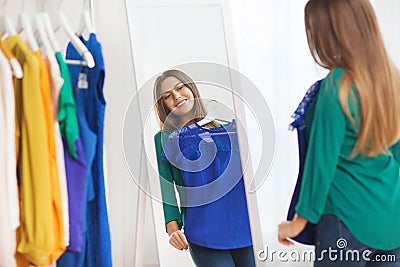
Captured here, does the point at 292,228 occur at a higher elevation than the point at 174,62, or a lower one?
lower

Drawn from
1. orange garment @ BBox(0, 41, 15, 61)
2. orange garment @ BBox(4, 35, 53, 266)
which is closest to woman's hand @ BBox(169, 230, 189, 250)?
orange garment @ BBox(4, 35, 53, 266)

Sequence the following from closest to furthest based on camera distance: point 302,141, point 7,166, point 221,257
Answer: point 7,166
point 302,141
point 221,257

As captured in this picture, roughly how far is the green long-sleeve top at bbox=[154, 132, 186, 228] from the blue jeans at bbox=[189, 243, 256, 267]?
124mm

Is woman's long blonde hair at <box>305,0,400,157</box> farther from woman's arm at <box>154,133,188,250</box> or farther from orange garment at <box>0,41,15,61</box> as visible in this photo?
orange garment at <box>0,41,15,61</box>

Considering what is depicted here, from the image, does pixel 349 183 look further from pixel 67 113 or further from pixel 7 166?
pixel 7 166

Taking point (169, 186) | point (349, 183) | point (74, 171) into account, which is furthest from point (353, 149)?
point (74, 171)

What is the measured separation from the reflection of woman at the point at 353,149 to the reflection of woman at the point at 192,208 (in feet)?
1.19

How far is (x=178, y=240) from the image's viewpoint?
86.4 inches

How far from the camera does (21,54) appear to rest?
5.67 feet

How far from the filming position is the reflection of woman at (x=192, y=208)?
216 cm

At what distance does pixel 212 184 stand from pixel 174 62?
492 millimetres

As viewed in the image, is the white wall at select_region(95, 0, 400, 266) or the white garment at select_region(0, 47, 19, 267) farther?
the white wall at select_region(95, 0, 400, 266)

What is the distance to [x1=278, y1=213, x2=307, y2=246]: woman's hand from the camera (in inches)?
74.0

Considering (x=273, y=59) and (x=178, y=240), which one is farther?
(x=273, y=59)
